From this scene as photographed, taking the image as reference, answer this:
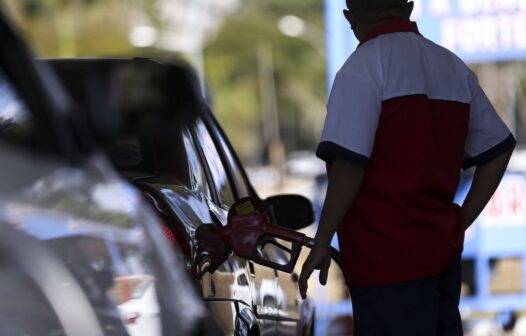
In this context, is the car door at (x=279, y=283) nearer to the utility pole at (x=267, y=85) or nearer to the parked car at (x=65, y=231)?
the parked car at (x=65, y=231)

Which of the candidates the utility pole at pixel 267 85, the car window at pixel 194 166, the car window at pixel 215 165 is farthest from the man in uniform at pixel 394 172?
the utility pole at pixel 267 85

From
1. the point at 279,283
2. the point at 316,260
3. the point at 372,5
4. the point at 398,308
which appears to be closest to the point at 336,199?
the point at 316,260

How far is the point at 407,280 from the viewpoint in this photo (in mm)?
4762

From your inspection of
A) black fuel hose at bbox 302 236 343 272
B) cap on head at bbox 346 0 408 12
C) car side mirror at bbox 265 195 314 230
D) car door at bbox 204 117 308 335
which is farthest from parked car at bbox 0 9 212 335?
car side mirror at bbox 265 195 314 230

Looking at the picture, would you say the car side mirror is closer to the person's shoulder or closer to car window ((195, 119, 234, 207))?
car window ((195, 119, 234, 207))

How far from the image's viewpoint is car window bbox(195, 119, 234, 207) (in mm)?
5332

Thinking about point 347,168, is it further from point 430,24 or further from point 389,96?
point 430,24

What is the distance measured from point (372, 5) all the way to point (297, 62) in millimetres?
82164

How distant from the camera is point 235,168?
6.10m

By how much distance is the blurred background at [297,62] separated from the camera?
A: 12523 mm

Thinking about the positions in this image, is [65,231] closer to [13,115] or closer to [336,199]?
[13,115]

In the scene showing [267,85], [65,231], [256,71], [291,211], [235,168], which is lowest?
[267,85]

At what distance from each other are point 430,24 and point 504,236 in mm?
2018

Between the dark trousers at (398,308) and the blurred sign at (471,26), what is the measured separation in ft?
26.5
